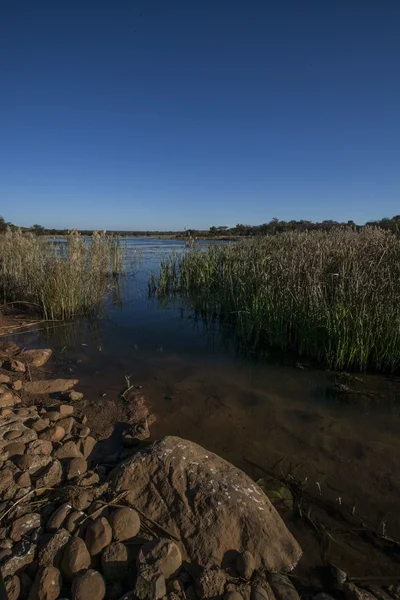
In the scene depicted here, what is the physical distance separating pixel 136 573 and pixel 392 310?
4236 mm

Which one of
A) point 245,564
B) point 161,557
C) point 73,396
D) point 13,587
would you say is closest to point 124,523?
point 161,557

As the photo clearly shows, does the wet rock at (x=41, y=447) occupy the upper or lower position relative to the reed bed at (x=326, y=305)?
lower

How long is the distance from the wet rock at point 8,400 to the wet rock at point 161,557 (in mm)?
2251

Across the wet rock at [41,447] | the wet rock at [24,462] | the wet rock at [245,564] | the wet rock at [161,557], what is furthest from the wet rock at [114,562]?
the wet rock at [41,447]

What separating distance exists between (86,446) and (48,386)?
1.44 meters

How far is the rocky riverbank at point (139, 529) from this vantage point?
1.65m

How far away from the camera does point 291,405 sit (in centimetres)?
395

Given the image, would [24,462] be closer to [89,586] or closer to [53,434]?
[53,434]

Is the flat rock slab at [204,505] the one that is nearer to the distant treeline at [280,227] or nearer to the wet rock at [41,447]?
the wet rock at [41,447]

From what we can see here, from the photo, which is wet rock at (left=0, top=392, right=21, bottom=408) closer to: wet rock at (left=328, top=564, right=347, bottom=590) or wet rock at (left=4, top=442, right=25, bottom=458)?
wet rock at (left=4, top=442, right=25, bottom=458)

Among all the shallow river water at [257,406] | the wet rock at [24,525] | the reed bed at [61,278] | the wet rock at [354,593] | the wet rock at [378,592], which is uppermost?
the reed bed at [61,278]

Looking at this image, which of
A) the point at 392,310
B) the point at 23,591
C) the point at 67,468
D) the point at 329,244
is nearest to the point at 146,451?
the point at 67,468

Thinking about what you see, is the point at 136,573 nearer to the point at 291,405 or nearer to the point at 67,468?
the point at 67,468

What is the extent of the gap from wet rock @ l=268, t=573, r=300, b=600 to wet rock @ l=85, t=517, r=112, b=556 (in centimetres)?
90
